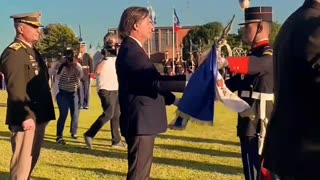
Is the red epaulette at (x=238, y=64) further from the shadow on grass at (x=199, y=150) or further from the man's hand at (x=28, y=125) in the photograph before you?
the shadow on grass at (x=199, y=150)

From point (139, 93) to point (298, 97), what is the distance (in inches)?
93.0

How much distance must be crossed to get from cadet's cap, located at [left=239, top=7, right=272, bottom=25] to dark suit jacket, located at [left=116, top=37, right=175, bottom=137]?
0.99 m

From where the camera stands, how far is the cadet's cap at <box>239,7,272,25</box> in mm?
5320

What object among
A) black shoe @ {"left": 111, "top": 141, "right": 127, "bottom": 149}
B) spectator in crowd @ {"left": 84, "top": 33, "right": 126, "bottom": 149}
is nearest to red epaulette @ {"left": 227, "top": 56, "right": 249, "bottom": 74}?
spectator in crowd @ {"left": 84, "top": 33, "right": 126, "bottom": 149}

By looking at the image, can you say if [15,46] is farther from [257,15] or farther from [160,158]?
[160,158]

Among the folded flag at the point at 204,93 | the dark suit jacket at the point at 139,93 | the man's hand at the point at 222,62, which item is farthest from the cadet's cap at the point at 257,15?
the dark suit jacket at the point at 139,93

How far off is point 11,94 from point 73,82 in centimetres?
559

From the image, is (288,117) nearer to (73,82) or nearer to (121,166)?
(121,166)

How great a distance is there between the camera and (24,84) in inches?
227

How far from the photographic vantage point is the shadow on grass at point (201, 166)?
26.0 ft

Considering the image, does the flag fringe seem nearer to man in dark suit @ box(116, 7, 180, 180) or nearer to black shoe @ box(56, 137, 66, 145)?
man in dark suit @ box(116, 7, 180, 180)

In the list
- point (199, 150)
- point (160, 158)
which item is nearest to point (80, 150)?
point (160, 158)

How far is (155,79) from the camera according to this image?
16.1 feet

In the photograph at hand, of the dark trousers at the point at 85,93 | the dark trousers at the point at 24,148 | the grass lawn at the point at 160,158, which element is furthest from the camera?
the dark trousers at the point at 85,93
